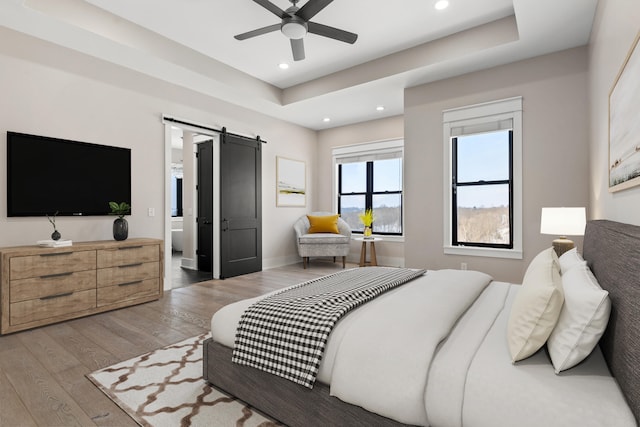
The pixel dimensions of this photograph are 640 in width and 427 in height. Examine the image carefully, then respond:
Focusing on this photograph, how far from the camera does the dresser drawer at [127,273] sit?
3375 mm

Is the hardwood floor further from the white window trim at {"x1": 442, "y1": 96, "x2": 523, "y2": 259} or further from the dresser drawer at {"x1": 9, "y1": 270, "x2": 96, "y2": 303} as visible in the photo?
the white window trim at {"x1": 442, "y1": 96, "x2": 523, "y2": 259}

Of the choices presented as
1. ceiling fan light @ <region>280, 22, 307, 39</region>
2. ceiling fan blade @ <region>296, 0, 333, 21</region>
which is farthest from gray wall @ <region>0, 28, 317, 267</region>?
ceiling fan blade @ <region>296, 0, 333, 21</region>

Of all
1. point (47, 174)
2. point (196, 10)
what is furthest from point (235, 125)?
point (47, 174)

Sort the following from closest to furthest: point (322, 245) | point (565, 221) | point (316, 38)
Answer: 1. point (565, 221)
2. point (316, 38)
3. point (322, 245)

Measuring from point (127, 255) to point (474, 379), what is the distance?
3545mm

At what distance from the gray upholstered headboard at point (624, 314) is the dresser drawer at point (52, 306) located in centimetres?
389

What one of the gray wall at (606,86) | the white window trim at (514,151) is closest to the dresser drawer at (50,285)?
the white window trim at (514,151)

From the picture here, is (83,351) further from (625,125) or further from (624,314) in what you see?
(625,125)

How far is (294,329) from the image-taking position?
151 centimetres

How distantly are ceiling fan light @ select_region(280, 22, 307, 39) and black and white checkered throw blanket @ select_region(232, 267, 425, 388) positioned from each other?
236cm

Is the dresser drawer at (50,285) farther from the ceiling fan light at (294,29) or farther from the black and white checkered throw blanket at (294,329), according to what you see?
the ceiling fan light at (294,29)

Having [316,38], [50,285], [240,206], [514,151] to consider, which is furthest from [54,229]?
[514,151]

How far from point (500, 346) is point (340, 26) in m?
3.46

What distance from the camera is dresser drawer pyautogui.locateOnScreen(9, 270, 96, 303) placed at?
9.27ft
